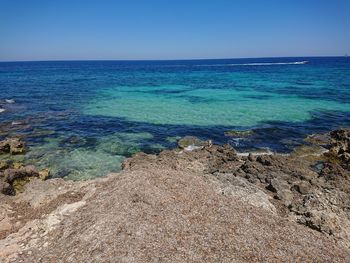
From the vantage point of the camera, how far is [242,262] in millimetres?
8250

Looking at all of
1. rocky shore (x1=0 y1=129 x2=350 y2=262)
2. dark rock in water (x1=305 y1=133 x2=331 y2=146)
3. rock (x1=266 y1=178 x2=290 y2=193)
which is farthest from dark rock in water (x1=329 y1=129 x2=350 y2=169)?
Result: rock (x1=266 y1=178 x2=290 y2=193)

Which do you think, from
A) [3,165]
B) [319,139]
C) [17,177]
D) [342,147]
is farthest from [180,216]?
[319,139]

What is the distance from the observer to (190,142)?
21.2 m

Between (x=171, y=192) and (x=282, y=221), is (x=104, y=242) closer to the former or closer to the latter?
(x=171, y=192)

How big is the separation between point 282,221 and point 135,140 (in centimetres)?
1355

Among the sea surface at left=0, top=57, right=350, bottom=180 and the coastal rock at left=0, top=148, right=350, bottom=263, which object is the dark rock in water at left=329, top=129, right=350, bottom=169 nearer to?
the sea surface at left=0, top=57, right=350, bottom=180

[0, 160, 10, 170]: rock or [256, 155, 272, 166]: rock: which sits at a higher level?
[256, 155, 272, 166]: rock

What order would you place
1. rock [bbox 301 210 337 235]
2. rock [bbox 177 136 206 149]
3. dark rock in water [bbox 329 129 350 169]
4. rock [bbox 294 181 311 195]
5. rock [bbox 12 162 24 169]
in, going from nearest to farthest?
rock [bbox 301 210 337 235], rock [bbox 294 181 311 195], rock [bbox 12 162 24 169], dark rock in water [bbox 329 129 350 169], rock [bbox 177 136 206 149]

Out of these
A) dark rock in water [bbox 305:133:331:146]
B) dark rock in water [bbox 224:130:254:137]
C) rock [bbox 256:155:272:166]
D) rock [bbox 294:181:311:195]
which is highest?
rock [bbox 256:155:272:166]

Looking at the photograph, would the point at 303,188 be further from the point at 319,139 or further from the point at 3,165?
the point at 3,165

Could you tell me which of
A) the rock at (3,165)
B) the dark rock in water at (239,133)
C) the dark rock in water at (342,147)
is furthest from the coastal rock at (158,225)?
the dark rock in water at (239,133)

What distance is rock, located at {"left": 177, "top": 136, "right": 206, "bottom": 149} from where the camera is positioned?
20.7m

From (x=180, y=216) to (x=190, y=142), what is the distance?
1135 centimetres

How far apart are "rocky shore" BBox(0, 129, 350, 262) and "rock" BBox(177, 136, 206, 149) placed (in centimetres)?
462
